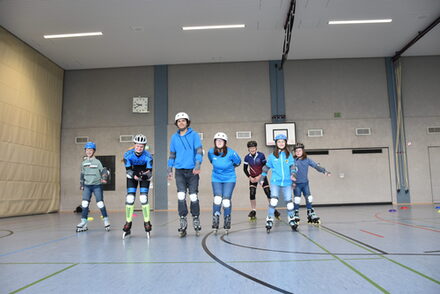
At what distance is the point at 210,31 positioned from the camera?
9.84 m

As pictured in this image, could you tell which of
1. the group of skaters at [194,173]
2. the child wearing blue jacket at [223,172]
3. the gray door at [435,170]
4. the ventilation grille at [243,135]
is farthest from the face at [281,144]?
the gray door at [435,170]

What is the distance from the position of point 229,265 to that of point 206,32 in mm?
8701

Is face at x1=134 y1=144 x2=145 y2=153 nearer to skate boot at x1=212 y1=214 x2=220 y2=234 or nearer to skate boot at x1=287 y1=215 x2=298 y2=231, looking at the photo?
skate boot at x1=212 y1=214 x2=220 y2=234

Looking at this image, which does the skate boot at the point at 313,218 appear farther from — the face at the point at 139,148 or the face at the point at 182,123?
the face at the point at 139,148

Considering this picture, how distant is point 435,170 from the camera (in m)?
11.5

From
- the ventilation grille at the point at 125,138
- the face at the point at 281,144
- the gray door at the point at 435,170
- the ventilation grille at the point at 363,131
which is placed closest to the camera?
the face at the point at 281,144

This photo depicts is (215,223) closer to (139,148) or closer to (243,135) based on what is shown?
(139,148)

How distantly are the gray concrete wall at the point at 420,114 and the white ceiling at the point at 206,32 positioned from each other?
646 mm

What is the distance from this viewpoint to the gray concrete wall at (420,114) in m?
11.5

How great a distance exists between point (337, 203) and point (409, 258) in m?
9.28

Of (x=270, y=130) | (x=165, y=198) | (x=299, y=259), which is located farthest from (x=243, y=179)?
(x=299, y=259)

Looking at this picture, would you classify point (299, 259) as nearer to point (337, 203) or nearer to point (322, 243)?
point (322, 243)

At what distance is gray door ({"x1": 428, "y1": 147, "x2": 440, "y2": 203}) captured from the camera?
1141cm

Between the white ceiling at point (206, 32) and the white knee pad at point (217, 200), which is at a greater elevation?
the white ceiling at point (206, 32)
